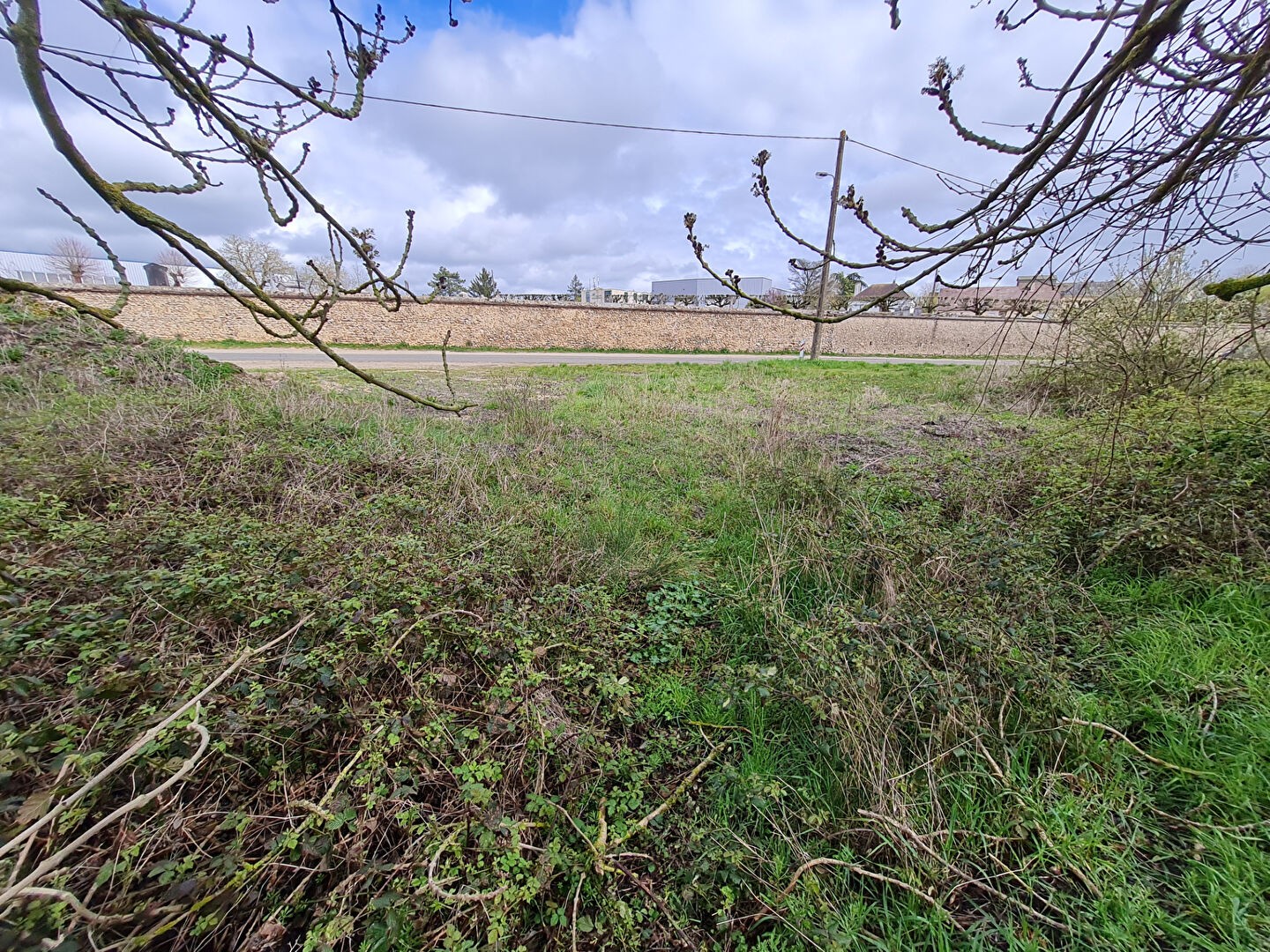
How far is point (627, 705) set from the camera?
1.99 metres

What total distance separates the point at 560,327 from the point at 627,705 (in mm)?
22222

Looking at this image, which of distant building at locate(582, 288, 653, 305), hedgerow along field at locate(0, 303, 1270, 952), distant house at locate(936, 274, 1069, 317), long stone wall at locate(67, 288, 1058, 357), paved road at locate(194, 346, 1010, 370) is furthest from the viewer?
distant building at locate(582, 288, 653, 305)

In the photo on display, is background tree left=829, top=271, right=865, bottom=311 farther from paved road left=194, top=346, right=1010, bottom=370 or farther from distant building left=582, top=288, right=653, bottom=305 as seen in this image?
distant building left=582, top=288, right=653, bottom=305

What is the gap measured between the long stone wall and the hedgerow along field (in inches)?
638

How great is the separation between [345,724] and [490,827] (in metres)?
0.77

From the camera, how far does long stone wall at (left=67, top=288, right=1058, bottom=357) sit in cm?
→ 1673

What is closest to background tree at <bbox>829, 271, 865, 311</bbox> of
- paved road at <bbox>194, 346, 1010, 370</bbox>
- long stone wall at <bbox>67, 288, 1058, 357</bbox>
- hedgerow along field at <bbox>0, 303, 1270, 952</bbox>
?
hedgerow along field at <bbox>0, 303, 1270, 952</bbox>

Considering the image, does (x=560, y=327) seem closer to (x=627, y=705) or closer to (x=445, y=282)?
(x=445, y=282)

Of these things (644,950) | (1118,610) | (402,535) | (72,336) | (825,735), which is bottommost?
(644,950)

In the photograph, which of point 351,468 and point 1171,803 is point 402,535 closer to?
point 351,468

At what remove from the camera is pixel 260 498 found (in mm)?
3199

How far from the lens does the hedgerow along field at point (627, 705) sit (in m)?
1.30

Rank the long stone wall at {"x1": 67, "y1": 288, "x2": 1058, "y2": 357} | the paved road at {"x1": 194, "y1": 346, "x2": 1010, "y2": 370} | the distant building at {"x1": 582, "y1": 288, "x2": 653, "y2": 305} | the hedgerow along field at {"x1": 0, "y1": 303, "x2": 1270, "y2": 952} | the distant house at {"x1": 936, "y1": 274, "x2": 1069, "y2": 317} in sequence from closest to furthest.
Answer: the hedgerow along field at {"x1": 0, "y1": 303, "x2": 1270, "y2": 952}, the distant house at {"x1": 936, "y1": 274, "x2": 1069, "y2": 317}, the paved road at {"x1": 194, "y1": 346, "x2": 1010, "y2": 370}, the long stone wall at {"x1": 67, "y1": 288, "x2": 1058, "y2": 357}, the distant building at {"x1": 582, "y1": 288, "x2": 653, "y2": 305}

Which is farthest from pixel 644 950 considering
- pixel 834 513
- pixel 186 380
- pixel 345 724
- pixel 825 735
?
pixel 186 380
